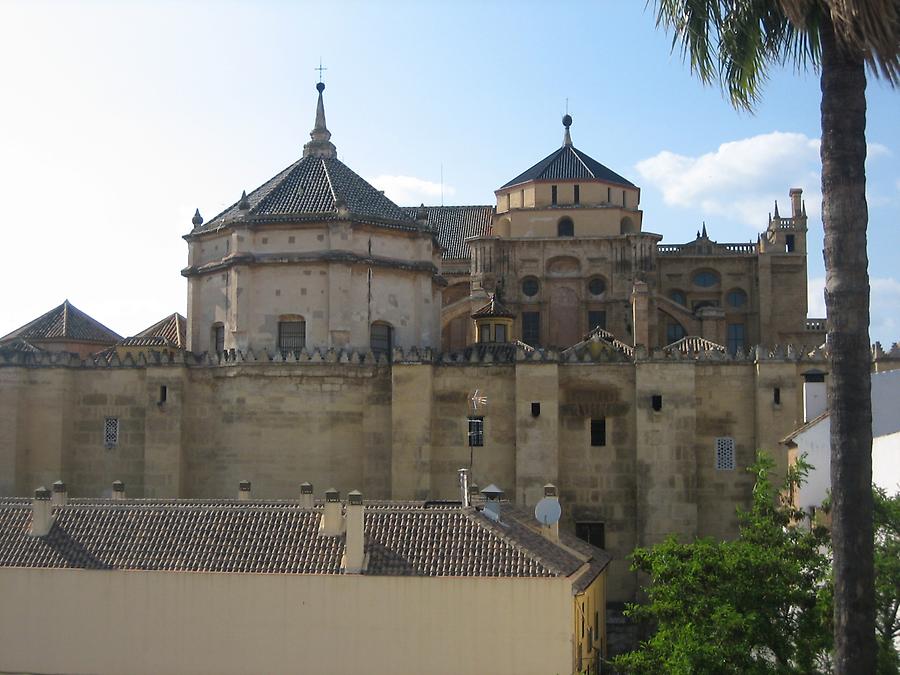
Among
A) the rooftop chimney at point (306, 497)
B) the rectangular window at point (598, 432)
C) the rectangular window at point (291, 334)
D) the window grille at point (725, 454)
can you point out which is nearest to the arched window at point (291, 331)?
the rectangular window at point (291, 334)

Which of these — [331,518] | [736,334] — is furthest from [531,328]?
[331,518]

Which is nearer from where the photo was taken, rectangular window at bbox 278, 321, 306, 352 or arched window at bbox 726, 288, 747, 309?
rectangular window at bbox 278, 321, 306, 352

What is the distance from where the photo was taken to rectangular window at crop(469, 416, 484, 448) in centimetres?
3381

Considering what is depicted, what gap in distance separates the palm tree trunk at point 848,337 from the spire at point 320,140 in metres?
27.9

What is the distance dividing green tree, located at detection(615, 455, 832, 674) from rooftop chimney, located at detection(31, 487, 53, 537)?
1139 centimetres

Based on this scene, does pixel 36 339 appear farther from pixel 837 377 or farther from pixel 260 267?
pixel 837 377

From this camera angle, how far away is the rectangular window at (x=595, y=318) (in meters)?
50.3

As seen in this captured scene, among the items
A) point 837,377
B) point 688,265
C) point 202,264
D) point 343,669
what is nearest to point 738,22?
point 837,377

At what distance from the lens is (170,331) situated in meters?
42.6

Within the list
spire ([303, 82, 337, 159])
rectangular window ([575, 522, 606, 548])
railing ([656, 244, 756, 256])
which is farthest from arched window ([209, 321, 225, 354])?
railing ([656, 244, 756, 256])

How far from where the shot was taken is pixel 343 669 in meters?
20.8

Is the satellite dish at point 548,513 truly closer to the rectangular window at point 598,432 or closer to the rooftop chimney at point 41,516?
the rectangular window at point 598,432

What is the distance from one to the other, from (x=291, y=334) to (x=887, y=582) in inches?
849

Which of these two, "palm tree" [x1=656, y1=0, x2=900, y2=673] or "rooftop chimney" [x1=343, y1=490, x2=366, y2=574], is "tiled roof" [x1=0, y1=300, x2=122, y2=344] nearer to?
"rooftop chimney" [x1=343, y1=490, x2=366, y2=574]
